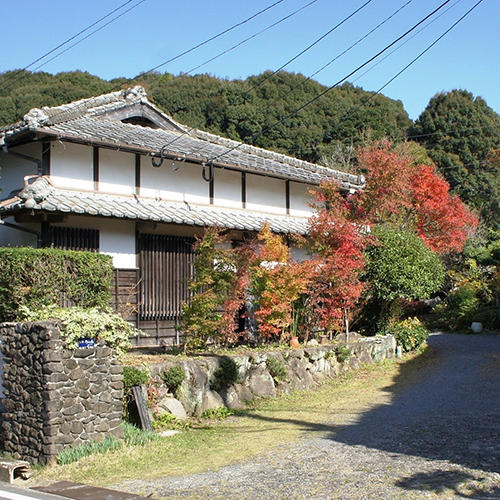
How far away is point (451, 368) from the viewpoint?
54.4 ft

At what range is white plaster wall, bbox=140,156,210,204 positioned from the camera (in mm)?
17391

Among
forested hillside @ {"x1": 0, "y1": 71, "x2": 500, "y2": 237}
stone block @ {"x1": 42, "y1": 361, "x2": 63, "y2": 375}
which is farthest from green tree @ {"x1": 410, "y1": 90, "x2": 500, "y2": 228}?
stone block @ {"x1": 42, "y1": 361, "x2": 63, "y2": 375}

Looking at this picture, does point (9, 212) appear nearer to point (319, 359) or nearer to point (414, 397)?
point (319, 359)

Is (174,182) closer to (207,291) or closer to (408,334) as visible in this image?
(207,291)

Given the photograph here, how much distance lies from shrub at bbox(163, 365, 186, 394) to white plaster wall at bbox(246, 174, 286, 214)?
28.7 ft

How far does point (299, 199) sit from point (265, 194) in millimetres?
1655

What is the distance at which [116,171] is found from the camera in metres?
16.7

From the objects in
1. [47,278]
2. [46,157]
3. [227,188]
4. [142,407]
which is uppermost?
[46,157]

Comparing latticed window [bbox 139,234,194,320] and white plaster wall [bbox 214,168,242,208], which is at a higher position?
white plaster wall [bbox 214,168,242,208]

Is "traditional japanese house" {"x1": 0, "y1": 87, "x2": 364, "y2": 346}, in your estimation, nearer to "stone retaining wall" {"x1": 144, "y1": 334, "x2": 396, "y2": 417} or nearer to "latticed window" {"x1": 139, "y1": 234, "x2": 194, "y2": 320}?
"latticed window" {"x1": 139, "y1": 234, "x2": 194, "y2": 320}

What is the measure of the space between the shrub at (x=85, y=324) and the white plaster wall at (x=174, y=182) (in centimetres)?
657

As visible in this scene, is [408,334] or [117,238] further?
[408,334]

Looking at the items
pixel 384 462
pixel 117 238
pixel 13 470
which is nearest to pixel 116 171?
pixel 117 238

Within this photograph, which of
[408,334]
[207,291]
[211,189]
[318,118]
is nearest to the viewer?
[207,291]
